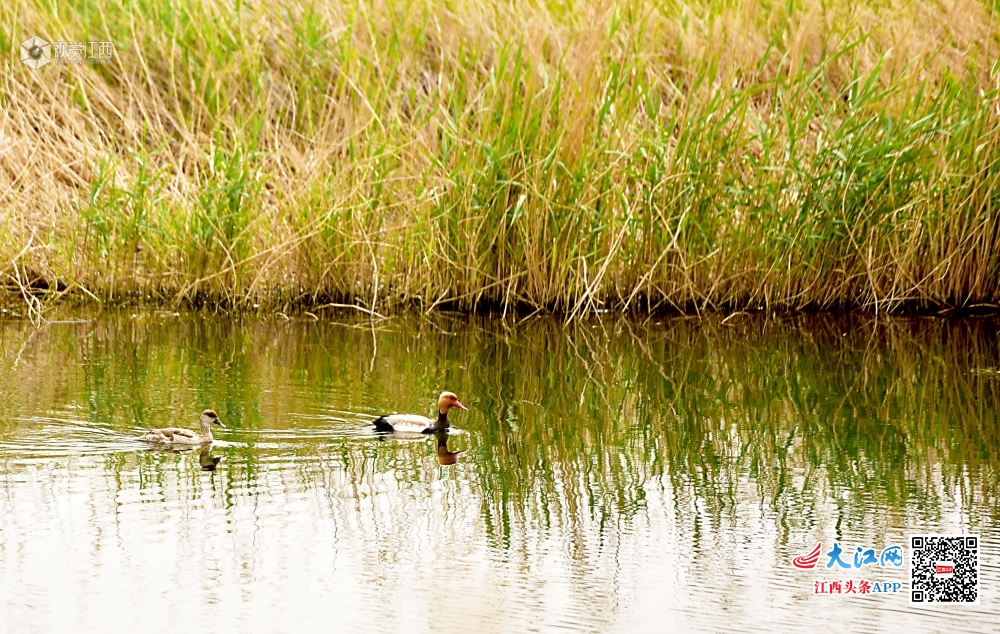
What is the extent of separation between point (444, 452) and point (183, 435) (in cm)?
100

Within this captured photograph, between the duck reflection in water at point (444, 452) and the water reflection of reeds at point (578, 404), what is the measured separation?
0.04 metres

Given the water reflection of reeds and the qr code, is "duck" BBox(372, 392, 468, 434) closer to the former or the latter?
the water reflection of reeds

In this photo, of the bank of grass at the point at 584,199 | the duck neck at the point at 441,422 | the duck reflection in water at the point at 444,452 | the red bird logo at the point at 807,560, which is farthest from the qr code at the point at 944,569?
the bank of grass at the point at 584,199

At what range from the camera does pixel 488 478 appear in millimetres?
5301

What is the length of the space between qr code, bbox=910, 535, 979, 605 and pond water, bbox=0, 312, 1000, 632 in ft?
0.15

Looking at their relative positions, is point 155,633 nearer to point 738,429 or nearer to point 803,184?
point 738,429

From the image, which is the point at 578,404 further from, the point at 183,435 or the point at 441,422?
the point at 183,435

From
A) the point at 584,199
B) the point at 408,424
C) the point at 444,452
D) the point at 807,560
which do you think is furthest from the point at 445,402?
the point at 584,199

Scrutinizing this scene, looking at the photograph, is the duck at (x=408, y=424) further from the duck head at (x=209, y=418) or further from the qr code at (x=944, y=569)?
the qr code at (x=944, y=569)

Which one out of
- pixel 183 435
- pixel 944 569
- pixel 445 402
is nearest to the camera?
pixel 944 569

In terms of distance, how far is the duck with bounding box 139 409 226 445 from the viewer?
563 centimetres

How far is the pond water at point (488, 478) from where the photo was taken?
13.0 ft

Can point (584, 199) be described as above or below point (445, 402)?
above

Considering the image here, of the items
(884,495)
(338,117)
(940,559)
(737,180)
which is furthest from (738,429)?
(338,117)
